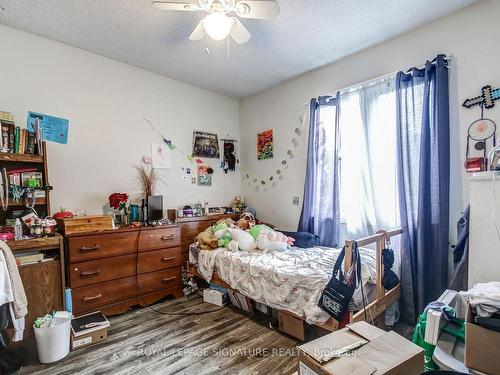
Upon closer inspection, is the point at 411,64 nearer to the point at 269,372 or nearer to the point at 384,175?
the point at 384,175

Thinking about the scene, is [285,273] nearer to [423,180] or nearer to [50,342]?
[423,180]

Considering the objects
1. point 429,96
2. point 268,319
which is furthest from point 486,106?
point 268,319

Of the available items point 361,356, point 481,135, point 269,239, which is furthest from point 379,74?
→ point 361,356

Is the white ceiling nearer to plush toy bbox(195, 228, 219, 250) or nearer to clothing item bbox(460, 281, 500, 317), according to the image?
plush toy bbox(195, 228, 219, 250)

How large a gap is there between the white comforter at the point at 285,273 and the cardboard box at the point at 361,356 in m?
0.82

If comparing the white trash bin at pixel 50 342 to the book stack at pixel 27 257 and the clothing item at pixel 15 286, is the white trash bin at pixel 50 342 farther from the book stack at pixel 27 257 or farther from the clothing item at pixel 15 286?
the book stack at pixel 27 257

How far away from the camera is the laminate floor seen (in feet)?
5.67

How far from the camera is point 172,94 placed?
3.31m

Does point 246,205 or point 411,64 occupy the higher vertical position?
point 411,64

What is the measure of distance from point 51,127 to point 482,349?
129 inches

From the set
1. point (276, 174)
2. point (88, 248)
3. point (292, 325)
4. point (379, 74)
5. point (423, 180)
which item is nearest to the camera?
point (292, 325)

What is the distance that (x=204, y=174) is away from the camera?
360 cm

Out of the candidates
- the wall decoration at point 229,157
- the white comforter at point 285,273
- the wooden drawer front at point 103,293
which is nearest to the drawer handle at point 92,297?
the wooden drawer front at point 103,293

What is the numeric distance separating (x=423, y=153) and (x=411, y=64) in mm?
845
